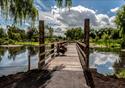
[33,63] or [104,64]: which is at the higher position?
[33,63]

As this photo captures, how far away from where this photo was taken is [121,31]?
170 feet

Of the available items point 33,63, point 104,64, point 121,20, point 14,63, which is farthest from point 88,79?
point 121,20

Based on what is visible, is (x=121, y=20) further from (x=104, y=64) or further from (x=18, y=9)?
(x=18, y=9)

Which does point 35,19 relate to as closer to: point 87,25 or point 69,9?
point 87,25

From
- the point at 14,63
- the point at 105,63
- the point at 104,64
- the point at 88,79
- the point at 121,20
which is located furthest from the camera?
the point at 121,20

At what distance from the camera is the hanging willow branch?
12.4 m

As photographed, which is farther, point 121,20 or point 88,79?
point 121,20

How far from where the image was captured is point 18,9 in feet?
43.3

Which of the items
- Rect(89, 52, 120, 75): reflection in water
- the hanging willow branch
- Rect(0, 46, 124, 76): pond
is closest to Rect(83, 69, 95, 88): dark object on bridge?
Rect(0, 46, 124, 76): pond

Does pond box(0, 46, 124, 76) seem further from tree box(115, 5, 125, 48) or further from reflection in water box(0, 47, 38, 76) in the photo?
tree box(115, 5, 125, 48)

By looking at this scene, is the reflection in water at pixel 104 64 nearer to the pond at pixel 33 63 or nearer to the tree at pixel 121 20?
the pond at pixel 33 63

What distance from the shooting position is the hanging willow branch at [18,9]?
1244cm

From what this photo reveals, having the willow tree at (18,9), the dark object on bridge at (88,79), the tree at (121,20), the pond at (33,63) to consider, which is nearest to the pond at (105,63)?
the pond at (33,63)

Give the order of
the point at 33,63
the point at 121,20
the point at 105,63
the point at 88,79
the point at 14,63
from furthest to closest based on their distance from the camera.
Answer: the point at 121,20
the point at 105,63
the point at 14,63
the point at 33,63
the point at 88,79
